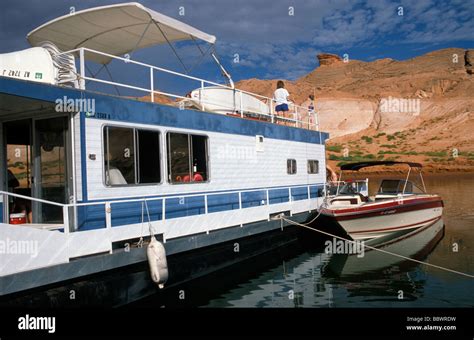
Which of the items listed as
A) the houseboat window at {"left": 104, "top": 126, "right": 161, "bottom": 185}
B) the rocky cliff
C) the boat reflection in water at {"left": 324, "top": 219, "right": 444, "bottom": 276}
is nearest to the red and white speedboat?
the boat reflection in water at {"left": 324, "top": 219, "right": 444, "bottom": 276}

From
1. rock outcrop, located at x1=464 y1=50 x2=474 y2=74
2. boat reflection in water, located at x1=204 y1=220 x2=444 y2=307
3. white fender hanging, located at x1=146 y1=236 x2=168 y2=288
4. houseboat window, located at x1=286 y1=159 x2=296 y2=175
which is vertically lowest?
boat reflection in water, located at x1=204 y1=220 x2=444 y2=307

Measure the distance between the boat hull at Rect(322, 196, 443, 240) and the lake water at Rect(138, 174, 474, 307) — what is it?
64cm

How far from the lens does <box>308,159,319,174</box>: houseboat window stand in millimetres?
16062

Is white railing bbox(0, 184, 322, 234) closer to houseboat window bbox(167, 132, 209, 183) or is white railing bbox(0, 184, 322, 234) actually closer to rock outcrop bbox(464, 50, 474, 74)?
houseboat window bbox(167, 132, 209, 183)

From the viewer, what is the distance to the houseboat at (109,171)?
23.4 feet

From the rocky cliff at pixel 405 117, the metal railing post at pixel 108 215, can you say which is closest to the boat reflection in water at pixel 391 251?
the metal railing post at pixel 108 215

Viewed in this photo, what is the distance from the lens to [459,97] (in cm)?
6912

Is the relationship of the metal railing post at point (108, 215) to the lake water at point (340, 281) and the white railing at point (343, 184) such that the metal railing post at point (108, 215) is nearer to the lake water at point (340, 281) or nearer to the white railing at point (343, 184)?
the lake water at point (340, 281)

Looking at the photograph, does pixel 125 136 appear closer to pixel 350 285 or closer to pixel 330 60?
pixel 350 285

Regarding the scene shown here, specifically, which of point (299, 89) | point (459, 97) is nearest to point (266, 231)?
point (459, 97)

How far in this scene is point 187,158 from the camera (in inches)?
409

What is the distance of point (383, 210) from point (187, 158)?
6837 millimetres

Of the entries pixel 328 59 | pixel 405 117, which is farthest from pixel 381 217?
pixel 328 59

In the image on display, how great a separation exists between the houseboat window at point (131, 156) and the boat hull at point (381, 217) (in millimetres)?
6290
